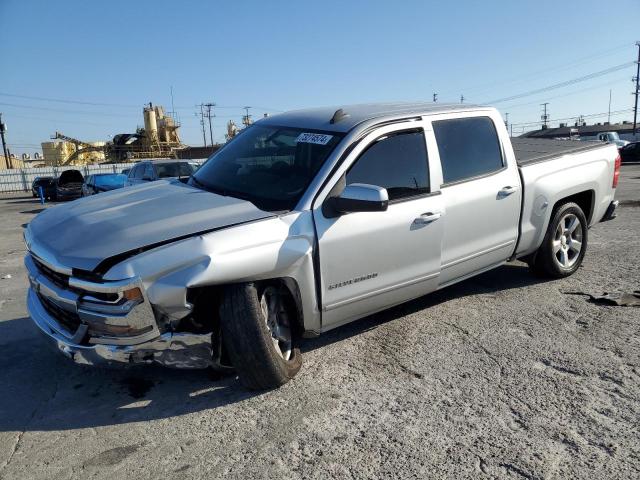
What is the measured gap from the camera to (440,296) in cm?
505

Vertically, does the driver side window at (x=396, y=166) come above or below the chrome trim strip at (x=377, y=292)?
above

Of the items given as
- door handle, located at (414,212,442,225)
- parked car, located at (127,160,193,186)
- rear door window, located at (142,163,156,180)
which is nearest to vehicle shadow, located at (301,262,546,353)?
door handle, located at (414,212,442,225)

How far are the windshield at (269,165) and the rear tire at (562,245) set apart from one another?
2.76m

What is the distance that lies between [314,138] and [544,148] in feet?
10.4

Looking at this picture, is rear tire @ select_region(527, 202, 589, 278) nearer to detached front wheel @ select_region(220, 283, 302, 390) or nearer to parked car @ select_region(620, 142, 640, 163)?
detached front wheel @ select_region(220, 283, 302, 390)

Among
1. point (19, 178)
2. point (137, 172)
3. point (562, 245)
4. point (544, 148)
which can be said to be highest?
point (544, 148)

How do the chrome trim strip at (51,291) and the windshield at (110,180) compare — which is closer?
the chrome trim strip at (51,291)

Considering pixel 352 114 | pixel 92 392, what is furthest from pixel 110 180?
pixel 92 392

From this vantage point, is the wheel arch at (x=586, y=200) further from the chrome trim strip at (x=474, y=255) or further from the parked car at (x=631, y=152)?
the parked car at (x=631, y=152)

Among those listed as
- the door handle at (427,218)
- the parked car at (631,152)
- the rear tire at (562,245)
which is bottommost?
the parked car at (631,152)

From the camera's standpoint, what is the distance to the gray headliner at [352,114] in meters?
3.87

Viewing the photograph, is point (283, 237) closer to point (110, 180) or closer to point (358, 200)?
point (358, 200)

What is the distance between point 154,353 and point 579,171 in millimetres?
4649

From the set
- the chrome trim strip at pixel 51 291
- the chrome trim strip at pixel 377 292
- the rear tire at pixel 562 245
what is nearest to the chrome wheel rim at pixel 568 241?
the rear tire at pixel 562 245
